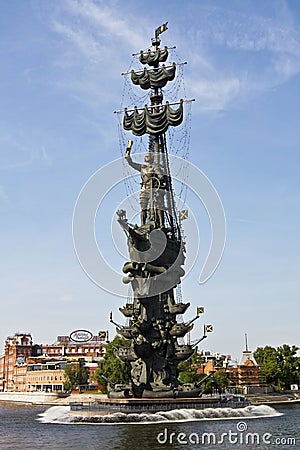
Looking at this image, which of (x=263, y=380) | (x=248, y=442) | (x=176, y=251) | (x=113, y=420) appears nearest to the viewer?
(x=248, y=442)

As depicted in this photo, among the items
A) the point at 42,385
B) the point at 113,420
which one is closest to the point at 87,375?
the point at 42,385

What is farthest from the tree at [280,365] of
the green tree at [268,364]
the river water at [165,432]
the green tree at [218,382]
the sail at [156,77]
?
the sail at [156,77]

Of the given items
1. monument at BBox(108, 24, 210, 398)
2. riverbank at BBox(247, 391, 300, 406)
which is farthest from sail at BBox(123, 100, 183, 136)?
riverbank at BBox(247, 391, 300, 406)

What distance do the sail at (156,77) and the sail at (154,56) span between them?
129 centimetres

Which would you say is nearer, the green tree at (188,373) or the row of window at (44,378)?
the green tree at (188,373)

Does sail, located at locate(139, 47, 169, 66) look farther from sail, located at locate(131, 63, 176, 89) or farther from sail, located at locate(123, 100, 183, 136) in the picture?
sail, located at locate(123, 100, 183, 136)

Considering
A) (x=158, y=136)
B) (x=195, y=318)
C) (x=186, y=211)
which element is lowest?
(x=195, y=318)

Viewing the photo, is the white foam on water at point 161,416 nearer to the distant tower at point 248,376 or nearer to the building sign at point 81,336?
the distant tower at point 248,376

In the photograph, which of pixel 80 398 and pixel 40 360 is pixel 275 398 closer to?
pixel 80 398

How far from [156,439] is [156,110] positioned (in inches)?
1688

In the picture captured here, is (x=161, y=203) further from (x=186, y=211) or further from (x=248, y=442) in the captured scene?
(x=248, y=442)

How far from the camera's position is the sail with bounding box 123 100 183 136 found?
70875 mm

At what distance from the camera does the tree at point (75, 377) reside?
12169cm

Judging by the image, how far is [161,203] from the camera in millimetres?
68000
